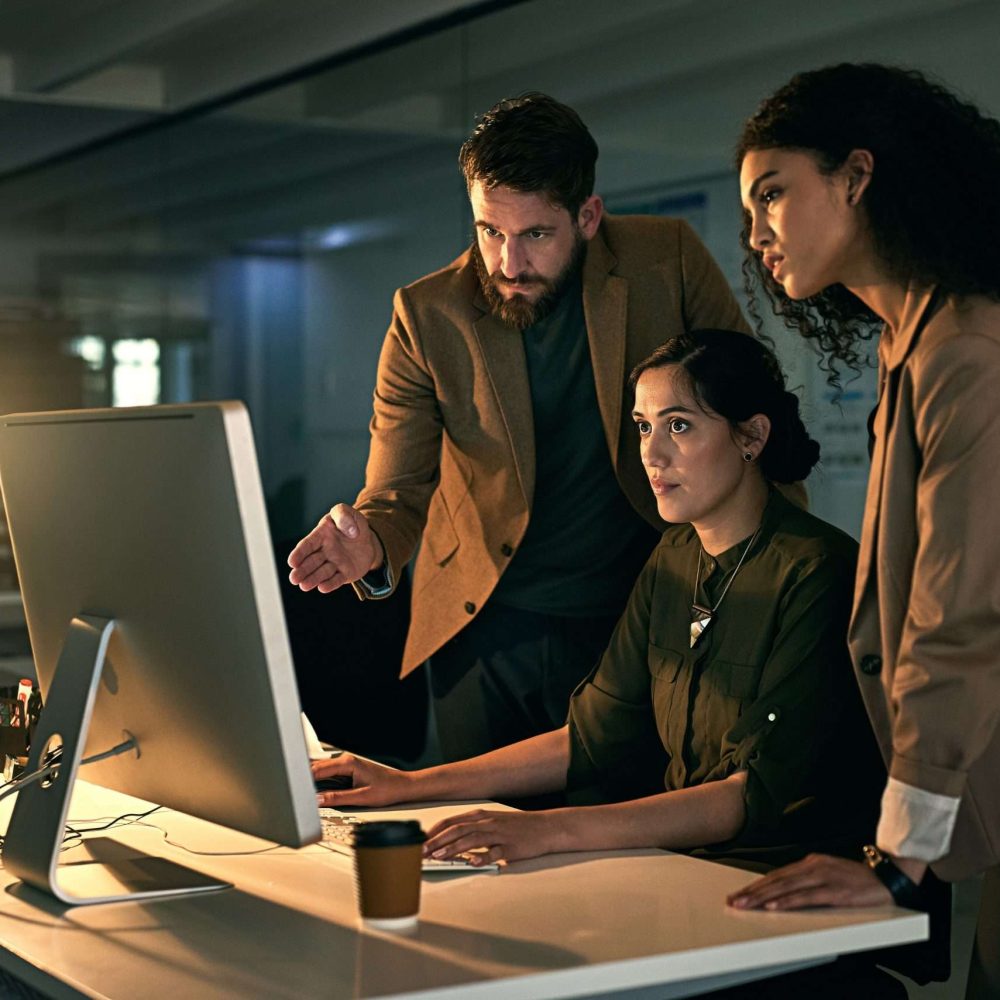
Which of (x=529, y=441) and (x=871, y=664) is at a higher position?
(x=529, y=441)

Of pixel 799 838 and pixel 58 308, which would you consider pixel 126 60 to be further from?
pixel 799 838

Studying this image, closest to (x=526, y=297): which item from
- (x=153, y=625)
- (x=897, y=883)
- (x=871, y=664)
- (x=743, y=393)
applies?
(x=743, y=393)

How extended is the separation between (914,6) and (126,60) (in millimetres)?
3761

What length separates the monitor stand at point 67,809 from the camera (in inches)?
65.6

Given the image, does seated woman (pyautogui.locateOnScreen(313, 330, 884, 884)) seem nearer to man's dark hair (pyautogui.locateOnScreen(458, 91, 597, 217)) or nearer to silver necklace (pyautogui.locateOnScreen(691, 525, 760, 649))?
silver necklace (pyautogui.locateOnScreen(691, 525, 760, 649))

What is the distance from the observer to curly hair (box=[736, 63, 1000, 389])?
178 cm

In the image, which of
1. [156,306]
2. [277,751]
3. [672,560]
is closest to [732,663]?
[672,560]

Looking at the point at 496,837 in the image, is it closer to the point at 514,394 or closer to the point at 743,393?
the point at 743,393

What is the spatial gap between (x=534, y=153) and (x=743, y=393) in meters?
0.53

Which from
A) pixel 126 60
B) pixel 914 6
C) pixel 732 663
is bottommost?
pixel 732 663

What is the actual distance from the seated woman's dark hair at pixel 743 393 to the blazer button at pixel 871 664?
510 millimetres

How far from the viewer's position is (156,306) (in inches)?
257

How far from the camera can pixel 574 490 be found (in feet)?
9.10

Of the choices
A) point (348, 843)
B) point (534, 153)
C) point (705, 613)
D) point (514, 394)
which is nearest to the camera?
point (348, 843)
